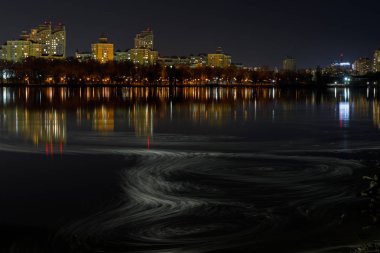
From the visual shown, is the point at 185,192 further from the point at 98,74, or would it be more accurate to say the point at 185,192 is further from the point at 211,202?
the point at 98,74

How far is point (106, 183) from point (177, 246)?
14.1 ft

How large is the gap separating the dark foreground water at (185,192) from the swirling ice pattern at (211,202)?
20 mm

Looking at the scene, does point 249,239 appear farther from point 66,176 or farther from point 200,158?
point 200,158

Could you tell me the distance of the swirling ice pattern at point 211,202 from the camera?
8.40 meters

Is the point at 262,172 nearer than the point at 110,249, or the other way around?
the point at 110,249

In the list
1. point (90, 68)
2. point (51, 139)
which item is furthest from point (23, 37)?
point (51, 139)

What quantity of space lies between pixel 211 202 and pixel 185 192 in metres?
0.84

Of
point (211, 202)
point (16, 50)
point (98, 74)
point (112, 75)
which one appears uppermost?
point (16, 50)

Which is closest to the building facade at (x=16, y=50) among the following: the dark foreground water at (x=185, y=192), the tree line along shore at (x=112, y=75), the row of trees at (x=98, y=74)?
the tree line along shore at (x=112, y=75)

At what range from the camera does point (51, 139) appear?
19.4 meters

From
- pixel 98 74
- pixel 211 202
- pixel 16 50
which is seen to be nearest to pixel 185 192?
pixel 211 202

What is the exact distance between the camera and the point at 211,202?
10.4 meters

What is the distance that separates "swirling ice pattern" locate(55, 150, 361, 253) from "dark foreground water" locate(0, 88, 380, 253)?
0.07 ft

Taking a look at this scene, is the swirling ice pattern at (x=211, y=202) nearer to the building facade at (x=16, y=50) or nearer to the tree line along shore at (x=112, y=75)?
the tree line along shore at (x=112, y=75)
